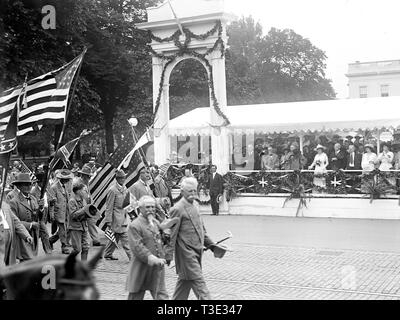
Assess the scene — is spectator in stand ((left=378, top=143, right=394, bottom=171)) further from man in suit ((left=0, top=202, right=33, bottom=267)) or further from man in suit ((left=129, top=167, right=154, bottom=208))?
man in suit ((left=0, top=202, right=33, bottom=267))

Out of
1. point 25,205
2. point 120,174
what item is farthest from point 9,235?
point 120,174

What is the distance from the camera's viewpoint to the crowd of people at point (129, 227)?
6.63m

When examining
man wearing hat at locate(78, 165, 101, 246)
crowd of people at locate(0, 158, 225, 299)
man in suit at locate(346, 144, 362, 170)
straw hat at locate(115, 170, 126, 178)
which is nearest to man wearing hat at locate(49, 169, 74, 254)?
crowd of people at locate(0, 158, 225, 299)

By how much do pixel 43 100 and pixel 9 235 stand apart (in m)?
2.14

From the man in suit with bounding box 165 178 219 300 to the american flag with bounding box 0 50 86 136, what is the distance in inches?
105

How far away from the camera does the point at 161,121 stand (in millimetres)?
20984

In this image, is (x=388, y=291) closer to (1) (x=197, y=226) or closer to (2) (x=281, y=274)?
(2) (x=281, y=274)

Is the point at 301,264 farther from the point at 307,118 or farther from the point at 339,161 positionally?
the point at 307,118

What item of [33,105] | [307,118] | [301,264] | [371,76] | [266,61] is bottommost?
[301,264]

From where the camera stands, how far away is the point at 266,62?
45.6 meters

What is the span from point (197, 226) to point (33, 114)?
336cm

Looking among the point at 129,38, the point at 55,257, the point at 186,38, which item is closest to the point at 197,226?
the point at 55,257

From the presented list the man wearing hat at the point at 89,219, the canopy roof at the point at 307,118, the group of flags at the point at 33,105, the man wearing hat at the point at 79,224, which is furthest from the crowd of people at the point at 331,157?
the group of flags at the point at 33,105
